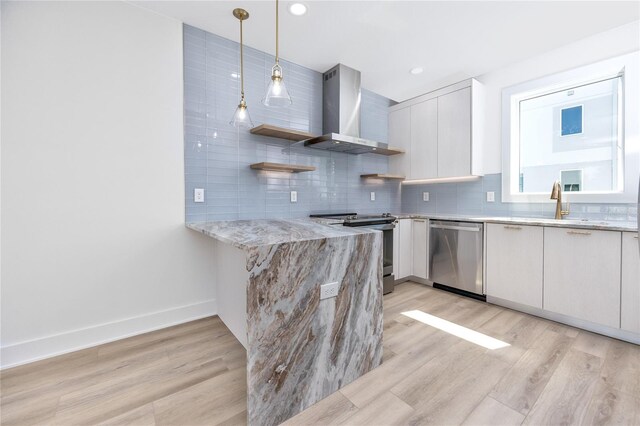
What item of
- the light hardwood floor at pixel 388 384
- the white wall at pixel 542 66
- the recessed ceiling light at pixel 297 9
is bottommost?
the light hardwood floor at pixel 388 384

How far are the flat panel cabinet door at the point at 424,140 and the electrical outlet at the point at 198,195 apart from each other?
2.64 metres

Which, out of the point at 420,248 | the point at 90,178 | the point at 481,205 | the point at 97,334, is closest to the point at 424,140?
the point at 481,205

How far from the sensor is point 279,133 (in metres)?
2.58

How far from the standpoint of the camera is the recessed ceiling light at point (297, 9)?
2.05 metres

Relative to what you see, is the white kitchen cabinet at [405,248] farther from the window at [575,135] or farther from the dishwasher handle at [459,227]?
the window at [575,135]

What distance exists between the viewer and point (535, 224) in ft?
7.63

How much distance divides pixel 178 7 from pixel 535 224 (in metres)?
3.45

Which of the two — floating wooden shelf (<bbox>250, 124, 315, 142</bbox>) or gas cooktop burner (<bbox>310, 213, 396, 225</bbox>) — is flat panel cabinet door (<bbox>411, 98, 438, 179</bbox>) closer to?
gas cooktop burner (<bbox>310, 213, 396, 225</bbox>)

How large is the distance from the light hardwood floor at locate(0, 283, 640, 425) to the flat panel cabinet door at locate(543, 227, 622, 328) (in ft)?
0.62

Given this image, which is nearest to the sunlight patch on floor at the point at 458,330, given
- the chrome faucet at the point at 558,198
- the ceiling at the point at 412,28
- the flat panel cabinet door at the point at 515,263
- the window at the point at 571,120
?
the flat panel cabinet door at the point at 515,263

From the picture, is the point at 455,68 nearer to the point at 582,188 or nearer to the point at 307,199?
the point at 582,188

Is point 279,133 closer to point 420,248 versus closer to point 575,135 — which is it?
point 420,248

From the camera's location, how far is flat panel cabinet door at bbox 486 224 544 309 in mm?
2338

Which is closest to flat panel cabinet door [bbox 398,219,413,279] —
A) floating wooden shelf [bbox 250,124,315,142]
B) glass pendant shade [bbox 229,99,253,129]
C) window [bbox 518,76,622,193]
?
window [bbox 518,76,622,193]
